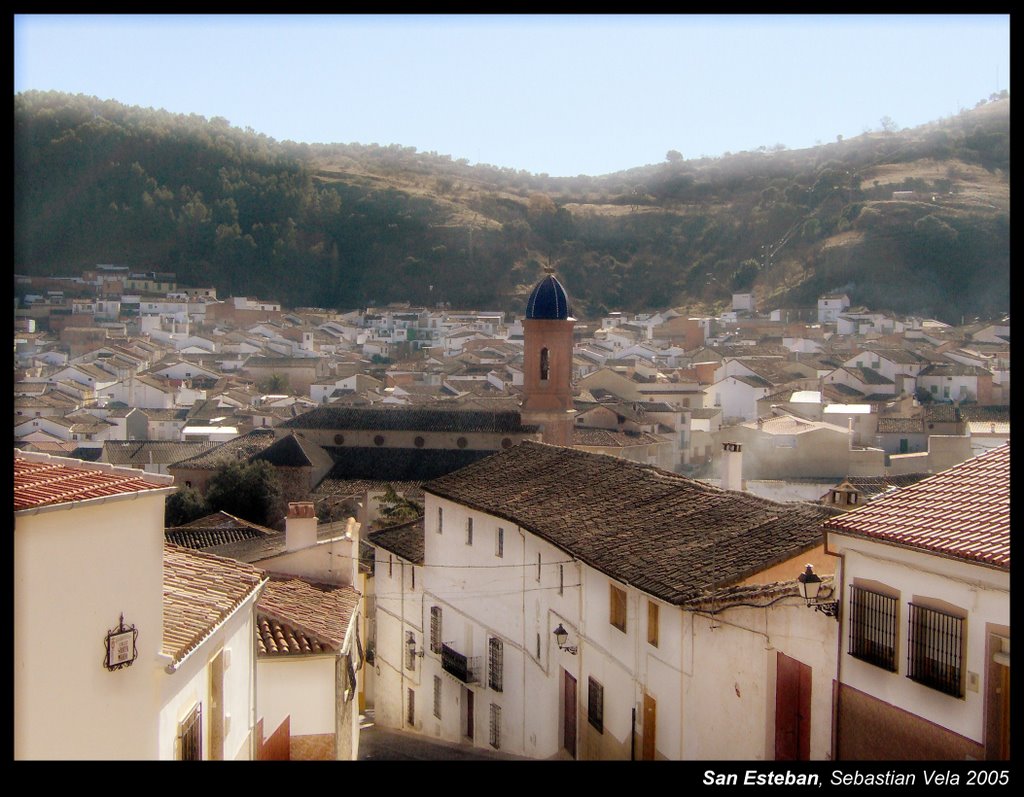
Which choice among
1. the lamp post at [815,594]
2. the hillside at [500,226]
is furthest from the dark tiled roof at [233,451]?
the hillside at [500,226]

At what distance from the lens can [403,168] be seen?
11319 cm

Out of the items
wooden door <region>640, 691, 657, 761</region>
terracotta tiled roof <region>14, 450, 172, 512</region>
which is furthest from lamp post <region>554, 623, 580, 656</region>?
terracotta tiled roof <region>14, 450, 172, 512</region>

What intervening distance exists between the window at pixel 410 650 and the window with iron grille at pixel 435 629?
1.72ft

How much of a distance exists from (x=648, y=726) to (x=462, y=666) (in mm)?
4745

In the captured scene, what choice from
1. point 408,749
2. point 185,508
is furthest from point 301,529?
point 185,508

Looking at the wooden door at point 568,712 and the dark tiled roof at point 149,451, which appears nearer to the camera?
the wooden door at point 568,712

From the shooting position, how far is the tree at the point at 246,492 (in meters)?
25.9

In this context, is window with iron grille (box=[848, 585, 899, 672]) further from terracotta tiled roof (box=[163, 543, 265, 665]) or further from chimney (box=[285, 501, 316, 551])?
chimney (box=[285, 501, 316, 551])

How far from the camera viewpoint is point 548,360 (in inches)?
1094

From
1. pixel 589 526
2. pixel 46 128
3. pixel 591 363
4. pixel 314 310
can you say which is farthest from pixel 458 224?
pixel 589 526

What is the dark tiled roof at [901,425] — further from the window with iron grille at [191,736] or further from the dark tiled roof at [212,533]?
the window with iron grille at [191,736]

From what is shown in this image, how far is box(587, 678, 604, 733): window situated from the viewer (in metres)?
9.92
